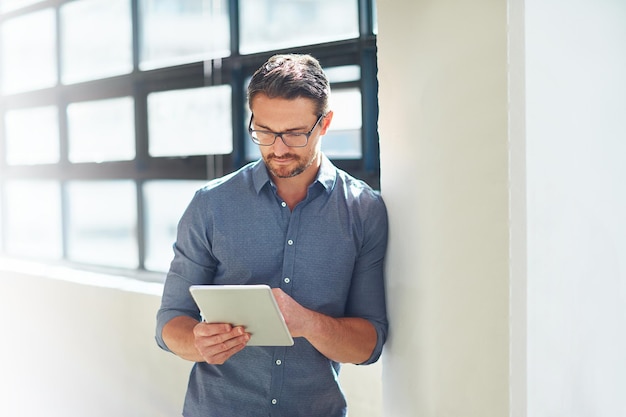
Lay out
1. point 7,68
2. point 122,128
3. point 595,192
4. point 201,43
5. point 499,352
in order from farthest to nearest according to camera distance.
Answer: point 7,68 → point 122,128 → point 201,43 → point 595,192 → point 499,352

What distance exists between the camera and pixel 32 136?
532 cm

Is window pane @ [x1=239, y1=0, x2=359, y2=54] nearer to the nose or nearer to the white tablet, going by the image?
the nose

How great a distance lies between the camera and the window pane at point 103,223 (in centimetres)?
450

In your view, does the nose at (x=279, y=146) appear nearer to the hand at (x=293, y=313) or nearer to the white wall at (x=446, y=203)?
the white wall at (x=446, y=203)

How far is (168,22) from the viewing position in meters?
4.14

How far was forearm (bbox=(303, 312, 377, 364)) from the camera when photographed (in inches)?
76.5

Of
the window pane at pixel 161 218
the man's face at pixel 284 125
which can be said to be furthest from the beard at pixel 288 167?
the window pane at pixel 161 218

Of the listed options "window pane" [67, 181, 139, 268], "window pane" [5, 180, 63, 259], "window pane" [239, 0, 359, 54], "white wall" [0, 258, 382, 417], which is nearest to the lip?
"window pane" [239, 0, 359, 54]

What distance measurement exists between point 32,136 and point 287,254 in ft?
12.4

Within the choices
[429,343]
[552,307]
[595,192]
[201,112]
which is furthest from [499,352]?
[201,112]

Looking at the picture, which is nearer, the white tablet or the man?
the white tablet

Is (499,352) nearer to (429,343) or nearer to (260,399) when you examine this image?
(429,343)

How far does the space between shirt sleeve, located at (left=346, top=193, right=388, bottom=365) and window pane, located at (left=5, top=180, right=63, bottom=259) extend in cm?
337

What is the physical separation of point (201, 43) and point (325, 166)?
6.44 ft
